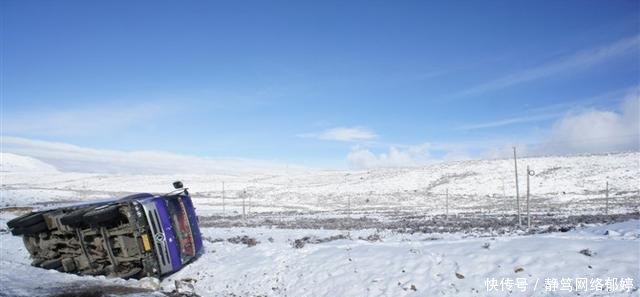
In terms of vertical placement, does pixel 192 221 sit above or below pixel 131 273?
above

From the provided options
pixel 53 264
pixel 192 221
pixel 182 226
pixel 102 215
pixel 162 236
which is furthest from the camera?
pixel 192 221

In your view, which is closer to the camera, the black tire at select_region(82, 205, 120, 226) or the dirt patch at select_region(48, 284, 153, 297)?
the dirt patch at select_region(48, 284, 153, 297)

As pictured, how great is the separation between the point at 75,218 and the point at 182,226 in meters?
3.10

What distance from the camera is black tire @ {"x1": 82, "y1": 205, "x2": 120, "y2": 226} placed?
13.5 metres

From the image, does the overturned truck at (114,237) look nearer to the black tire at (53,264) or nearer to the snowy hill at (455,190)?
the black tire at (53,264)

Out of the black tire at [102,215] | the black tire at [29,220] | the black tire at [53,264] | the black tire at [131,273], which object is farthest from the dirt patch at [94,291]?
the black tire at [29,220]

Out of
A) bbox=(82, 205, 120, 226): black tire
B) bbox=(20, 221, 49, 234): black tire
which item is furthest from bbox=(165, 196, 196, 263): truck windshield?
A: bbox=(20, 221, 49, 234): black tire

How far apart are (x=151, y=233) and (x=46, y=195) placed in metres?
69.2

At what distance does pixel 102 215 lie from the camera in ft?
44.2

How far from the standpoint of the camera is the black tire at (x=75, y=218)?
45.4 ft

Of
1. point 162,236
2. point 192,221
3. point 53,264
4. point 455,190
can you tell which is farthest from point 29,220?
point 455,190

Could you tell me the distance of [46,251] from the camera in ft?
49.0

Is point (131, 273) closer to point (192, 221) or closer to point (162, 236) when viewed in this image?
point (162, 236)

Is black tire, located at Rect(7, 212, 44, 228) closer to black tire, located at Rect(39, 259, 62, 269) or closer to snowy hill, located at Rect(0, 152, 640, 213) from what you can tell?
black tire, located at Rect(39, 259, 62, 269)
